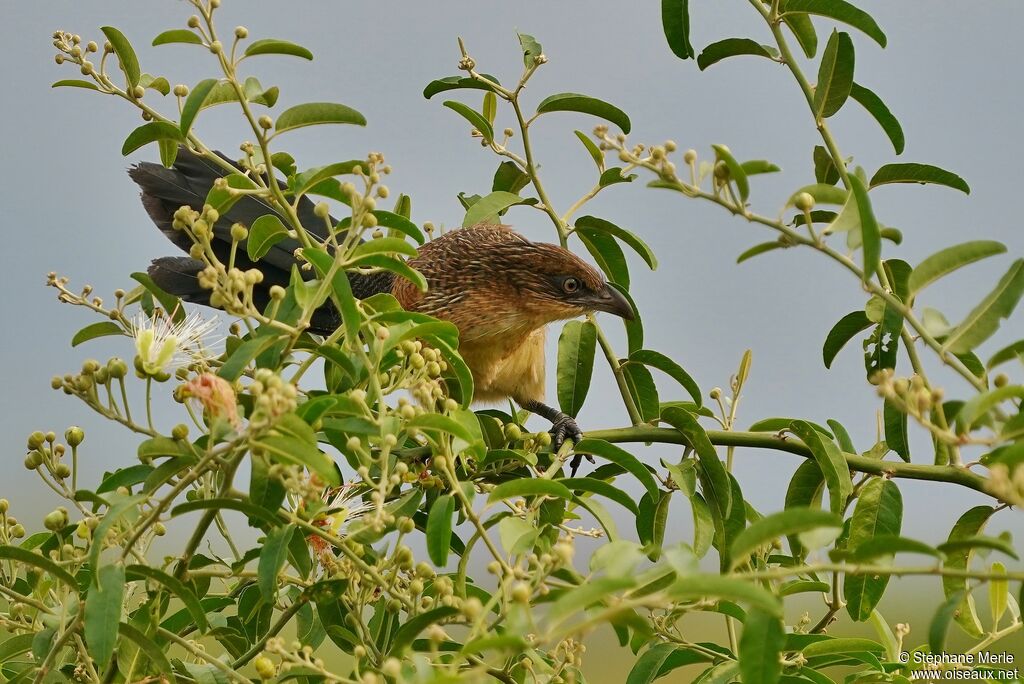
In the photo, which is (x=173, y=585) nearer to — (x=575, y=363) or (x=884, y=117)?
(x=575, y=363)

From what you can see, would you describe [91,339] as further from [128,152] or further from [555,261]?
[555,261]

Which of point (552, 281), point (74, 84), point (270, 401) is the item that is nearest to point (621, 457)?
point (270, 401)

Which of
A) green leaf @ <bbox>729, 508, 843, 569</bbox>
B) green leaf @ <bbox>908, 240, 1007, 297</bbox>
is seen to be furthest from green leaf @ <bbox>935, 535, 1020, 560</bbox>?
green leaf @ <bbox>908, 240, 1007, 297</bbox>

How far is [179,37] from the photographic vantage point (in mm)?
1938

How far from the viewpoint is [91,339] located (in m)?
2.49

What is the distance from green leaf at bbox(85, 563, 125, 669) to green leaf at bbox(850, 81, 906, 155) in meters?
1.76

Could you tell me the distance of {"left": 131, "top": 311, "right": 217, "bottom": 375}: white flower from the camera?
1.69m

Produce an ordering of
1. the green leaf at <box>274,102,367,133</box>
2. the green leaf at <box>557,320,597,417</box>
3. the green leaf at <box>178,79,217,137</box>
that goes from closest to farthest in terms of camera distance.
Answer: the green leaf at <box>178,79,217,137</box>, the green leaf at <box>274,102,367,133</box>, the green leaf at <box>557,320,597,417</box>

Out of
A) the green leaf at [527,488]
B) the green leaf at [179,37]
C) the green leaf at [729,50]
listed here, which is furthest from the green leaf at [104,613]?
the green leaf at [729,50]

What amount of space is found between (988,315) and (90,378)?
4.96 feet

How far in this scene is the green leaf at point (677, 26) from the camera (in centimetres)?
223

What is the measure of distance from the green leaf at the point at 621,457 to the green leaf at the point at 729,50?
863 mm

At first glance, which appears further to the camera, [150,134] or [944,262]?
[150,134]

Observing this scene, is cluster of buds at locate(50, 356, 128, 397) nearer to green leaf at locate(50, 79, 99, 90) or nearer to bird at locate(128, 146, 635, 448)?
green leaf at locate(50, 79, 99, 90)
